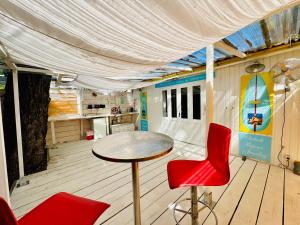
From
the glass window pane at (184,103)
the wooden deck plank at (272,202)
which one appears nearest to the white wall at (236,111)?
the glass window pane at (184,103)

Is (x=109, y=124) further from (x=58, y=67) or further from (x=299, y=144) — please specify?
(x=299, y=144)

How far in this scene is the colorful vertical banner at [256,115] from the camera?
2.87 m

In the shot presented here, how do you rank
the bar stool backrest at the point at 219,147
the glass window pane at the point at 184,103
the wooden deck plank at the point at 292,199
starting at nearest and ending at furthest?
1. the bar stool backrest at the point at 219,147
2. the wooden deck plank at the point at 292,199
3. the glass window pane at the point at 184,103

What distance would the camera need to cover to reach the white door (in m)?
4.12

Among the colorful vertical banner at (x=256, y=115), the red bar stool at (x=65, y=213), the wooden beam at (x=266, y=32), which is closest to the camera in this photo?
the red bar stool at (x=65, y=213)

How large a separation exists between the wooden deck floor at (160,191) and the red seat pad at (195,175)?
28.1 inches

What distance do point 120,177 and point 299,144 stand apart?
3.32 meters

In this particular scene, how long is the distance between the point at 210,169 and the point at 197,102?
3140 millimetres

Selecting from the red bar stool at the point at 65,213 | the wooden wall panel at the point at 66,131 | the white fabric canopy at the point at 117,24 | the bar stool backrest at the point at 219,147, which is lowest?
the wooden wall panel at the point at 66,131

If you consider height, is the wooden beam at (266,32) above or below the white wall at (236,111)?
above

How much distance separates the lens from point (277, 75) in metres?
2.31

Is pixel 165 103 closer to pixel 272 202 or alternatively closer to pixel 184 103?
pixel 184 103

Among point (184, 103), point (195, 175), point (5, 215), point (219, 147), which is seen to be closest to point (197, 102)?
point (184, 103)

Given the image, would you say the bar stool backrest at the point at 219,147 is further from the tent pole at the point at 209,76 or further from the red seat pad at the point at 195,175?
the tent pole at the point at 209,76
